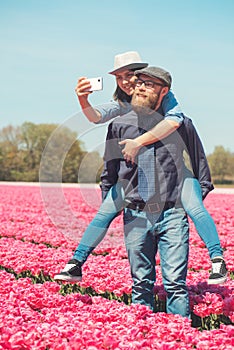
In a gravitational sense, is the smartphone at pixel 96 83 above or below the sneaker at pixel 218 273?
above

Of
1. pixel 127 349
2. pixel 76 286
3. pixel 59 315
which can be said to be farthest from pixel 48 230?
pixel 127 349

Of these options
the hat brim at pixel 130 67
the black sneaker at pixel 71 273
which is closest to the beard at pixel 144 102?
the hat brim at pixel 130 67

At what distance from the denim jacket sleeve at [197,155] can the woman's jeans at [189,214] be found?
7 cm

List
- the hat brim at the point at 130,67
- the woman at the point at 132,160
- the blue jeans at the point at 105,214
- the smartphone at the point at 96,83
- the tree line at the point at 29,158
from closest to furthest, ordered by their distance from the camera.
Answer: the woman at the point at 132,160, the smartphone at the point at 96,83, the hat brim at the point at 130,67, the blue jeans at the point at 105,214, the tree line at the point at 29,158

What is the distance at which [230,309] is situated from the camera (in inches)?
182

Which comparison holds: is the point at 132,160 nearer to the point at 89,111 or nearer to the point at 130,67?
the point at 89,111

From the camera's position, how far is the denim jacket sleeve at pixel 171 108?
159 inches

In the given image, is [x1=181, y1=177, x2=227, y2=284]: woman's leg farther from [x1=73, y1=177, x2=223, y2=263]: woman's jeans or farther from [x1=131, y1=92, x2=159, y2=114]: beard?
[x1=131, y1=92, x2=159, y2=114]: beard

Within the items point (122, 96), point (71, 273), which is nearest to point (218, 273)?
point (71, 273)

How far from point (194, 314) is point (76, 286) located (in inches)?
57.1

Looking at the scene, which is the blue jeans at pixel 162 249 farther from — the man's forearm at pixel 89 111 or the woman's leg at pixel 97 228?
the man's forearm at pixel 89 111

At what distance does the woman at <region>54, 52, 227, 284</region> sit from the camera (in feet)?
13.2

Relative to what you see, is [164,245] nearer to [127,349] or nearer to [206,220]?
[206,220]

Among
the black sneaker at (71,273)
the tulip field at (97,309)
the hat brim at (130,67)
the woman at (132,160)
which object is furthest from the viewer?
the black sneaker at (71,273)
